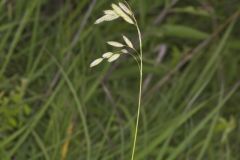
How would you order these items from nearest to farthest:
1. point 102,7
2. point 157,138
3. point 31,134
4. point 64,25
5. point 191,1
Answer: point 157,138
point 31,134
point 102,7
point 64,25
point 191,1

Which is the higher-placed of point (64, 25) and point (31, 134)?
point (64, 25)

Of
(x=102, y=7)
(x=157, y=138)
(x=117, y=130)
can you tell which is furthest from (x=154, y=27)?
(x=157, y=138)

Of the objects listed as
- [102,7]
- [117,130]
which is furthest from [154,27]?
[117,130]

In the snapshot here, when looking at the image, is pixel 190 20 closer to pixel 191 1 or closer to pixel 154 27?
pixel 191 1

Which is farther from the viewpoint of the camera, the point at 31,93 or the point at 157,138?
the point at 31,93

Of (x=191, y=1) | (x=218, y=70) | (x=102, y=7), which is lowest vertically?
(x=218, y=70)

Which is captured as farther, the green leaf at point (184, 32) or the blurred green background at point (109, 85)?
the green leaf at point (184, 32)

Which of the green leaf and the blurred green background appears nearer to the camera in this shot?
the blurred green background

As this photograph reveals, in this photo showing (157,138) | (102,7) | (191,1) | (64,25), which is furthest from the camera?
(191,1)
